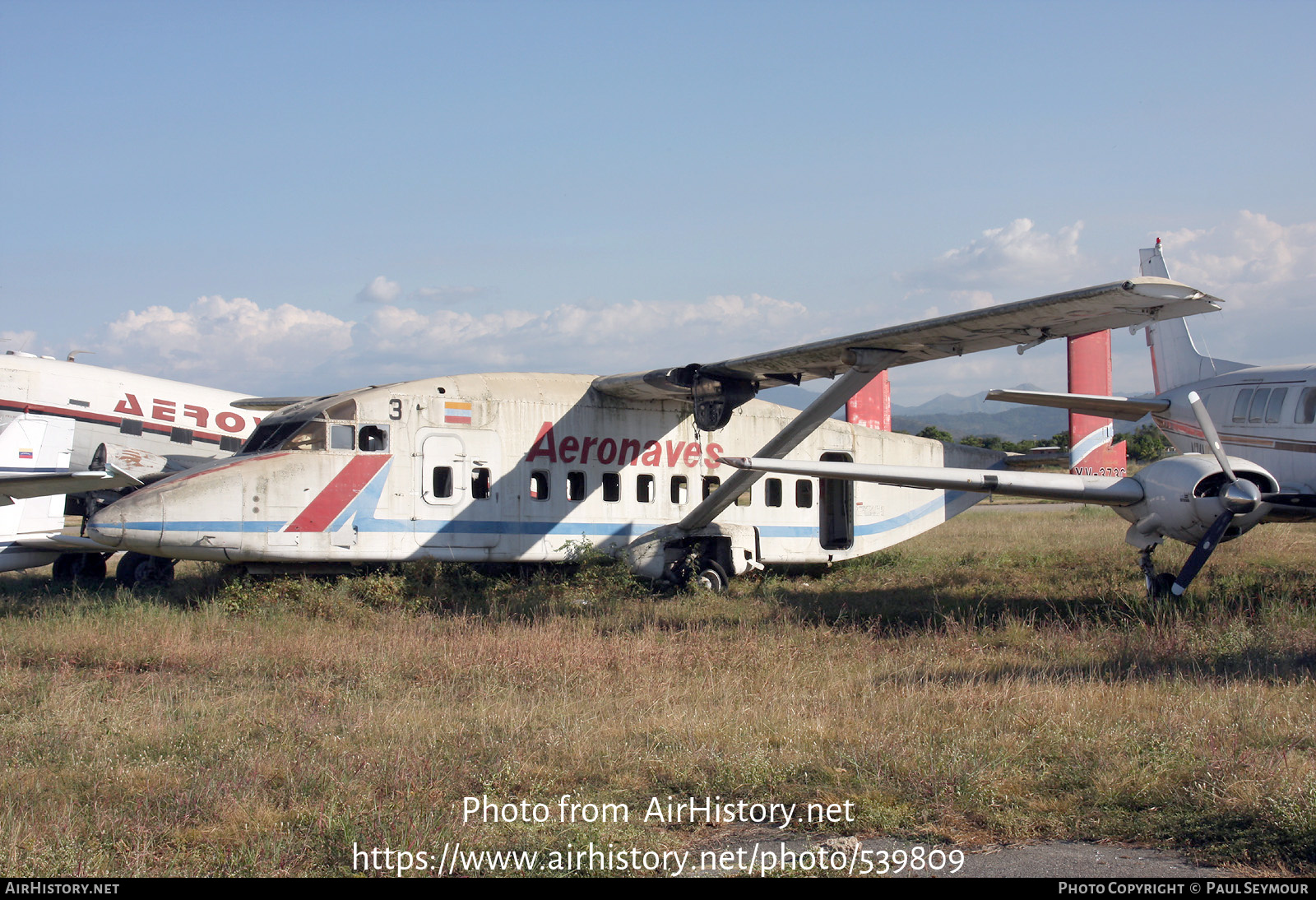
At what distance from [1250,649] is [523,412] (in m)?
Result: 9.96

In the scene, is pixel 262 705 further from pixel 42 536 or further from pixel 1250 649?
pixel 42 536

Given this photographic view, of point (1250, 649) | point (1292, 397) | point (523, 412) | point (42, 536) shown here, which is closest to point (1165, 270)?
point (1292, 397)

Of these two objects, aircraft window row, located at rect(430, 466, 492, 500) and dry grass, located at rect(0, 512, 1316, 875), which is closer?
dry grass, located at rect(0, 512, 1316, 875)

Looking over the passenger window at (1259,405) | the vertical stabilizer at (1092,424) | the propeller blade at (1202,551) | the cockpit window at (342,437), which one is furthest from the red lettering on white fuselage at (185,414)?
the vertical stabilizer at (1092,424)

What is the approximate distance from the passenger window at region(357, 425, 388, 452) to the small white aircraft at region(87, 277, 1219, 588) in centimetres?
3

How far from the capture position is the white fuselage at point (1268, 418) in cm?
1295

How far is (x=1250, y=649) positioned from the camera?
950cm

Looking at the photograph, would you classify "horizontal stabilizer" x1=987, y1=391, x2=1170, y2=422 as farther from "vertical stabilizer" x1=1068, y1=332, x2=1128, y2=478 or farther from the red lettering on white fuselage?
the red lettering on white fuselage

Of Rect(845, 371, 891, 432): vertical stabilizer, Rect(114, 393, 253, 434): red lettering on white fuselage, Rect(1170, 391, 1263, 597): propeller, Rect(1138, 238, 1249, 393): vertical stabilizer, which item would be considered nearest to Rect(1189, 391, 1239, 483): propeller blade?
Rect(1170, 391, 1263, 597): propeller

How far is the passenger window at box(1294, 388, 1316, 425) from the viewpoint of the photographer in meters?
12.9

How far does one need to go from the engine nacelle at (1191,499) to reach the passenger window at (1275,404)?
1459 mm

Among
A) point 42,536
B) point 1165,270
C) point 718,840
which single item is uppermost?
point 1165,270

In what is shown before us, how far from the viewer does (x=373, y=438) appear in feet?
44.7

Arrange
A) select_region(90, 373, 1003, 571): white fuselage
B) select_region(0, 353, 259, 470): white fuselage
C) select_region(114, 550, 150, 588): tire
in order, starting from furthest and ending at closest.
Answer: select_region(0, 353, 259, 470): white fuselage, select_region(114, 550, 150, 588): tire, select_region(90, 373, 1003, 571): white fuselage
